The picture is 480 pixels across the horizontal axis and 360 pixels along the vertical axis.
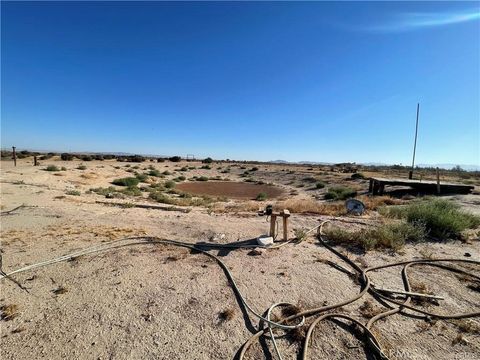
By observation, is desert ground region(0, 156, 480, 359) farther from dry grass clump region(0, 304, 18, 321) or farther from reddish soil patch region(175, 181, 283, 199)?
reddish soil patch region(175, 181, 283, 199)

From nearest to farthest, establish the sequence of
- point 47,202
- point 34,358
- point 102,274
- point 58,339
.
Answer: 1. point 34,358
2. point 58,339
3. point 102,274
4. point 47,202

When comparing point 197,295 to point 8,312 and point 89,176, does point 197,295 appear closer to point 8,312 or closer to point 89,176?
→ point 8,312

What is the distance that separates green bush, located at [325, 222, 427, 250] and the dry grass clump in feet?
21.2

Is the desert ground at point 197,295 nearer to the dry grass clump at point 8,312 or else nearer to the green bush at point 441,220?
the dry grass clump at point 8,312

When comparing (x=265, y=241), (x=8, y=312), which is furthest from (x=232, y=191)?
(x=8, y=312)

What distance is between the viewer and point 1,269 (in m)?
5.67

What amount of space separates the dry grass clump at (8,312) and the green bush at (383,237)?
21.2ft

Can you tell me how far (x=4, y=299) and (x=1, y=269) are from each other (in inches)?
53.7

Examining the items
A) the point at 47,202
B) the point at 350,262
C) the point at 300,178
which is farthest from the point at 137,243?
the point at 300,178

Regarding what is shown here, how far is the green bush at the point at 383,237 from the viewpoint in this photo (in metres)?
6.92

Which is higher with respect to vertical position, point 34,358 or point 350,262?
point 350,262

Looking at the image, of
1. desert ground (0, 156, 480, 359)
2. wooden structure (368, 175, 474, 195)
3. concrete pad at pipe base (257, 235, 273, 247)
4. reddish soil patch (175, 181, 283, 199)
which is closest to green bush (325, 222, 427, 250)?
desert ground (0, 156, 480, 359)

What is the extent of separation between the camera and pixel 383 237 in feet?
23.1

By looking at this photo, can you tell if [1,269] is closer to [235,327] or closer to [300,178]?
[235,327]
